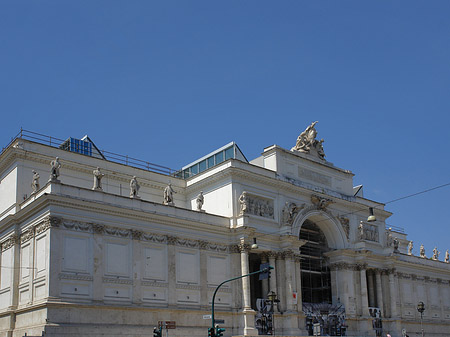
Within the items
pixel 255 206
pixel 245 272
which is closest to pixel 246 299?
pixel 245 272

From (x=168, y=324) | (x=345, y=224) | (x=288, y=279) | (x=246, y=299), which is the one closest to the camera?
(x=168, y=324)

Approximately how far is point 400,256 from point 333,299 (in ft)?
41.8

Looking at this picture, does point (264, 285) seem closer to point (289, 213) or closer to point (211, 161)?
point (289, 213)

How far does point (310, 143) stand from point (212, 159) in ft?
29.0

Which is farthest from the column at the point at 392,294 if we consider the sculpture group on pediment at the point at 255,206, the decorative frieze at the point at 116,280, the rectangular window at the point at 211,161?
the decorative frieze at the point at 116,280

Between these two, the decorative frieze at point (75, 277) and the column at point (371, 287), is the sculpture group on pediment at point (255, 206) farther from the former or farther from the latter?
the column at point (371, 287)

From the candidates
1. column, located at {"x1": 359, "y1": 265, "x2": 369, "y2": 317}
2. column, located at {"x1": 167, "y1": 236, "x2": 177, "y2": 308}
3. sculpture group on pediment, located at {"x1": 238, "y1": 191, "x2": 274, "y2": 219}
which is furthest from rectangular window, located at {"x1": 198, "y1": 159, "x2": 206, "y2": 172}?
column, located at {"x1": 359, "y1": 265, "x2": 369, "y2": 317}

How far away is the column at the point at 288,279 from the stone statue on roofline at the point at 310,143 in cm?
1004

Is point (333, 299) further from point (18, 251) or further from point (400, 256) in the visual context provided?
point (18, 251)

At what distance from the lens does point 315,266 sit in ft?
176

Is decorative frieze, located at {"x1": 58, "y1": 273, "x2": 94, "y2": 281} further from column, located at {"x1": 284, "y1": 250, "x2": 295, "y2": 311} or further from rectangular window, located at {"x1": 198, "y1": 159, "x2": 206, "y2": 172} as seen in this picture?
rectangular window, located at {"x1": 198, "y1": 159, "x2": 206, "y2": 172}

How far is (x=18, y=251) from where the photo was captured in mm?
38875

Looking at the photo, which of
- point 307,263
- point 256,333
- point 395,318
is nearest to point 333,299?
point 307,263

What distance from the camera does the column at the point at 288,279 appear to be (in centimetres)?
4547
